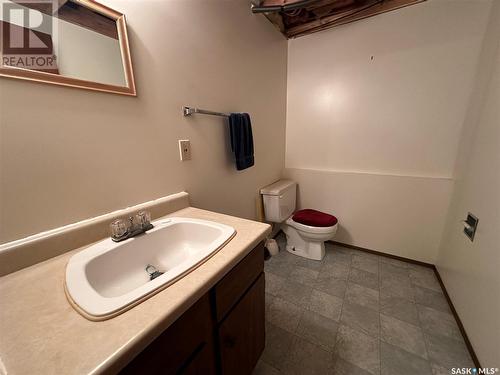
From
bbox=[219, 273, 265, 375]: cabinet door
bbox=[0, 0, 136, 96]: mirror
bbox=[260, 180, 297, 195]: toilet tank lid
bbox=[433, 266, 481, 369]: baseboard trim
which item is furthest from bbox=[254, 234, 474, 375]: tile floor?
bbox=[0, 0, 136, 96]: mirror

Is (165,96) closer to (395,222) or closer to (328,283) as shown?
(328,283)

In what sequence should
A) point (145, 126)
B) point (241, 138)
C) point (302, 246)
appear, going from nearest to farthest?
1. point (145, 126)
2. point (241, 138)
3. point (302, 246)

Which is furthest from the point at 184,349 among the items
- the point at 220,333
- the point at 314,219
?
the point at 314,219

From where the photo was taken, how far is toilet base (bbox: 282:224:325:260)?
1884mm

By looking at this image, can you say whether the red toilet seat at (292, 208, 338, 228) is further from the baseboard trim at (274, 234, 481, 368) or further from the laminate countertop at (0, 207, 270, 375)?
the laminate countertop at (0, 207, 270, 375)

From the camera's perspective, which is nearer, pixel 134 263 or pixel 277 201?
pixel 134 263

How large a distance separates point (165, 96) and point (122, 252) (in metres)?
0.76

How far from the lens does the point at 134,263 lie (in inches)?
29.9

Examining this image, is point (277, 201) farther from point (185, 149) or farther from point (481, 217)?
point (481, 217)

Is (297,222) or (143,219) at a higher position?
(143,219)

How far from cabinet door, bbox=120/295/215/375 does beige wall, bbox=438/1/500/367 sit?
1278mm

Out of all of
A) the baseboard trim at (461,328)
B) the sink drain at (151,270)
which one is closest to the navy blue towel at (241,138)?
the sink drain at (151,270)

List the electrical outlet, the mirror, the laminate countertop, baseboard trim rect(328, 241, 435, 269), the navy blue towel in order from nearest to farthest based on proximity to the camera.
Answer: the laminate countertop < the mirror < the electrical outlet < the navy blue towel < baseboard trim rect(328, 241, 435, 269)

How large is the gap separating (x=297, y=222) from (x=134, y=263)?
4.70ft
